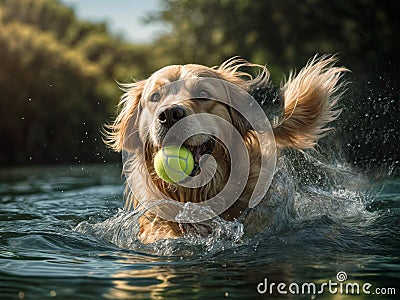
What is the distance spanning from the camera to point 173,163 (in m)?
5.13

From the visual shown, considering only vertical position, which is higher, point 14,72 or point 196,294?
point 14,72

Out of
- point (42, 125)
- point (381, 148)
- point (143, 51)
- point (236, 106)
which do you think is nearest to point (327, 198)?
point (236, 106)

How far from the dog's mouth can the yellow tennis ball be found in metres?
0.08

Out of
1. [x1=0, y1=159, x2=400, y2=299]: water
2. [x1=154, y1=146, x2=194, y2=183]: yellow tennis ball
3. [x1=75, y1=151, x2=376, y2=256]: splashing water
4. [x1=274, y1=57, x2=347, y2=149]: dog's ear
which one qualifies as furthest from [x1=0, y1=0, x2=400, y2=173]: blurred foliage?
[x1=154, y1=146, x2=194, y2=183]: yellow tennis ball

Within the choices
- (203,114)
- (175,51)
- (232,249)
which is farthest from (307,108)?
(175,51)

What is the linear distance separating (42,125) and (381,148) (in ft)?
58.5

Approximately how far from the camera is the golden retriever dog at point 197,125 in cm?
541

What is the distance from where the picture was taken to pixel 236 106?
19.3 ft

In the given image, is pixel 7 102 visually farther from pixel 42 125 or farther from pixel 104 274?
pixel 104 274

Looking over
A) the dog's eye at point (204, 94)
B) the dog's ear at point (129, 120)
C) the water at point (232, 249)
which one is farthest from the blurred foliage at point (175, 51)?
the dog's eye at point (204, 94)

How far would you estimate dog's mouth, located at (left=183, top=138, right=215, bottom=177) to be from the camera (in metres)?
5.26

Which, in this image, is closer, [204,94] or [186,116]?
[186,116]

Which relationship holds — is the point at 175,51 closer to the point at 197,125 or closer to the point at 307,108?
the point at 307,108

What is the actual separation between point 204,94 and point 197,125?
475mm
